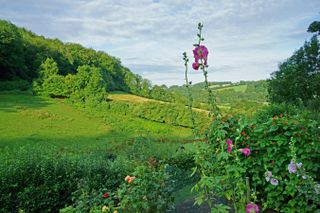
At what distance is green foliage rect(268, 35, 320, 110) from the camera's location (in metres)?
19.8

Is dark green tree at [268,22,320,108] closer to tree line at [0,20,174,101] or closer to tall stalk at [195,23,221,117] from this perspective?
tree line at [0,20,174,101]

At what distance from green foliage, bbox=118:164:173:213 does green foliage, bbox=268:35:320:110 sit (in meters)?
18.1

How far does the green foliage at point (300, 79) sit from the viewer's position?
65.1ft

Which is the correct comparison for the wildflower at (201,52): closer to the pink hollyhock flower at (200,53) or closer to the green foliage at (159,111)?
the pink hollyhock flower at (200,53)

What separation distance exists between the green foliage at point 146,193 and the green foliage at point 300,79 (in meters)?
18.1

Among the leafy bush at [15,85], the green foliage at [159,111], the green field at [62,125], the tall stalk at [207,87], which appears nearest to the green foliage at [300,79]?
the green foliage at [159,111]

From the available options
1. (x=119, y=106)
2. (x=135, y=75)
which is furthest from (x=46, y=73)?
(x=135, y=75)

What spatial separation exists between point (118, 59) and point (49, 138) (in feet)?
96.2

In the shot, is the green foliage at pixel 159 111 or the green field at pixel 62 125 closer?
the green field at pixel 62 125

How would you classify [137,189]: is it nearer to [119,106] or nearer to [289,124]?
[289,124]

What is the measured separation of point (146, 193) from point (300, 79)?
19968mm

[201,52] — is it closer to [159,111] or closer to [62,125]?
[62,125]

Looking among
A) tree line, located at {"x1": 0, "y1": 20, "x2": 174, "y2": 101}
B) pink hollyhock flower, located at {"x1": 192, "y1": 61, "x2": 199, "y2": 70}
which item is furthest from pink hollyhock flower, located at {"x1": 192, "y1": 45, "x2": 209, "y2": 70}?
tree line, located at {"x1": 0, "y1": 20, "x2": 174, "y2": 101}

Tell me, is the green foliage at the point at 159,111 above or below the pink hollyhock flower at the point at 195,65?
below
